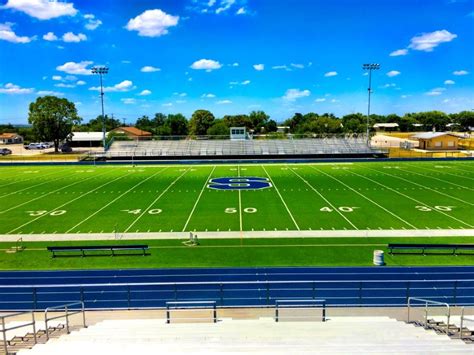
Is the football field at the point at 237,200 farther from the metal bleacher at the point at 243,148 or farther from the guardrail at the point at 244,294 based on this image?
the metal bleacher at the point at 243,148

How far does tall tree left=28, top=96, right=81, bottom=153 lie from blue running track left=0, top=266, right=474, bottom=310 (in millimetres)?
59063

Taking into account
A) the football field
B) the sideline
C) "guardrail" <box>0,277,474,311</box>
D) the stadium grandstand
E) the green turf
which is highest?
the stadium grandstand

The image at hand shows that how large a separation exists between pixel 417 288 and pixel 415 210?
11823 millimetres

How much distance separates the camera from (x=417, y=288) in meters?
12.2

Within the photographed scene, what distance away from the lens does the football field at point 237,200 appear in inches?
808

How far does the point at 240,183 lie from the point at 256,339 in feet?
84.7

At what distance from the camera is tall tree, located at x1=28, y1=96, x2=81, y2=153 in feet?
218

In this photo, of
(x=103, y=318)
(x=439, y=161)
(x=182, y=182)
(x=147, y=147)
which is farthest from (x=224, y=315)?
(x=147, y=147)

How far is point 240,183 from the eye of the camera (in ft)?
109

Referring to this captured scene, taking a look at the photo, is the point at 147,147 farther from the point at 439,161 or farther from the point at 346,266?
the point at 346,266

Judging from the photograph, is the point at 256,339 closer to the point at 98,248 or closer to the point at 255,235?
the point at 98,248

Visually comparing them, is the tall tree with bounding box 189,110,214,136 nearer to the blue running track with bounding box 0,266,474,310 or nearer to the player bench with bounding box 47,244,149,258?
the player bench with bounding box 47,244,149,258

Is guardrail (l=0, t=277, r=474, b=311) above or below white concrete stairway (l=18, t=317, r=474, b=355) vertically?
below

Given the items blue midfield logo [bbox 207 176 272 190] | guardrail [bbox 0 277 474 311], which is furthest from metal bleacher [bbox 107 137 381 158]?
guardrail [bbox 0 277 474 311]
